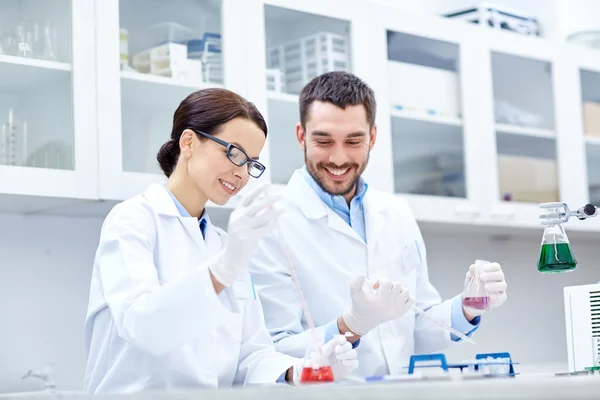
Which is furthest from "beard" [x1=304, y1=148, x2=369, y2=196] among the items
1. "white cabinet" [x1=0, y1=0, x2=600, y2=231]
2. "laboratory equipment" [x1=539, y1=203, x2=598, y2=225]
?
"laboratory equipment" [x1=539, y1=203, x2=598, y2=225]

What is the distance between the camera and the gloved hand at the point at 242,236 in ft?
5.40

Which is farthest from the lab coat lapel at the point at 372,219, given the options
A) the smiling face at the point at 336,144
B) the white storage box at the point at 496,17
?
the white storage box at the point at 496,17

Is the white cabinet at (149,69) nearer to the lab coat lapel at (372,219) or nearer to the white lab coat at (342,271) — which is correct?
the white lab coat at (342,271)

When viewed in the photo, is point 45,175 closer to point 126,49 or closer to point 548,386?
point 126,49

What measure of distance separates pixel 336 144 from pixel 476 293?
0.55 metres

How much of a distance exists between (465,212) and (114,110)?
1337 mm

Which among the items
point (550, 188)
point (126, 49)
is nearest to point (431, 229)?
point (550, 188)

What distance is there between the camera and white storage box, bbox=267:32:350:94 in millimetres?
2865

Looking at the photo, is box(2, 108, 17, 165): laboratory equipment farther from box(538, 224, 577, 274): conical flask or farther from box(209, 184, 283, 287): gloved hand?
box(538, 224, 577, 274): conical flask

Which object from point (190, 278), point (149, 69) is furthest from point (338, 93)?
point (190, 278)

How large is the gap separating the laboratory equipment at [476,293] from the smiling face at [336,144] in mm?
436

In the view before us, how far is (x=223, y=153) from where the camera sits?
1.92 m

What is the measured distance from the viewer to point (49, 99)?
7.95 ft

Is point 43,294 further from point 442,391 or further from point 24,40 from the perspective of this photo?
point 442,391
